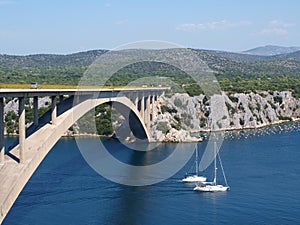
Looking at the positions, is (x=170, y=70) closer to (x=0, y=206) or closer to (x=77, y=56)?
(x=77, y=56)

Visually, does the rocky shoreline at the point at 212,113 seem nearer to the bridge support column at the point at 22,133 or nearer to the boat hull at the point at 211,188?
the boat hull at the point at 211,188

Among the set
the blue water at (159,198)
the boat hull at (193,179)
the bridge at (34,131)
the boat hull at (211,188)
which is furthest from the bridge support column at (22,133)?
the boat hull at (193,179)

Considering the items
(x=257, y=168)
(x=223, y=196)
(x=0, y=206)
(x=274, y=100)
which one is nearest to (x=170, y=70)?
(x=274, y=100)

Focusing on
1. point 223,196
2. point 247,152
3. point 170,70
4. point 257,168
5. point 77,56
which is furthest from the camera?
point 77,56

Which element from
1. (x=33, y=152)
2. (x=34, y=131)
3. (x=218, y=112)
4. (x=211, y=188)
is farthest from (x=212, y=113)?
(x=33, y=152)

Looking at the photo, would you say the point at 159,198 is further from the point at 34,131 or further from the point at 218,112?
the point at 218,112

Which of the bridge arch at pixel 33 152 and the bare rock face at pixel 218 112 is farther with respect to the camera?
the bare rock face at pixel 218 112

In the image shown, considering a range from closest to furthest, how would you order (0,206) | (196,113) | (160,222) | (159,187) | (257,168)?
(0,206), (160,222), (159,187), (257,168), (196,113)
